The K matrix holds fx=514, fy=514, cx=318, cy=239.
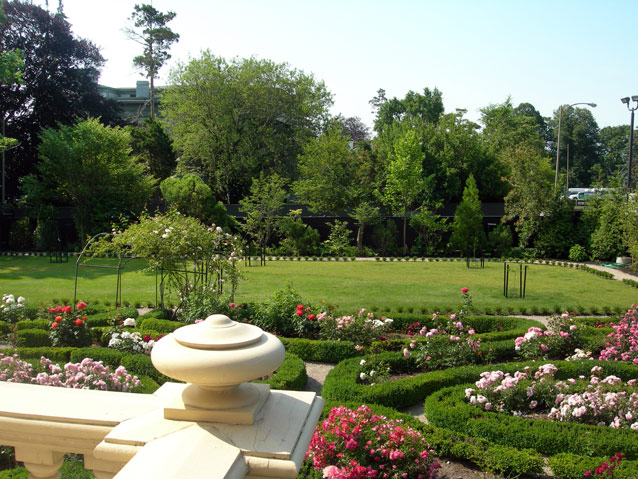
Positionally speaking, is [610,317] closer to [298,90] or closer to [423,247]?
[423,247]

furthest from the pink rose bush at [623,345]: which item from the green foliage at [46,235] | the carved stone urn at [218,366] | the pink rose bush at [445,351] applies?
the green foliage at [46,235]

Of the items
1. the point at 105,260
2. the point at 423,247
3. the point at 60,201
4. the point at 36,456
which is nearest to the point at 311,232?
the point at 423,247

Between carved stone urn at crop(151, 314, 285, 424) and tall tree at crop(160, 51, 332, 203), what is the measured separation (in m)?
30.5

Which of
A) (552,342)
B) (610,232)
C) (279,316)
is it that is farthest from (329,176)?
(552,342)

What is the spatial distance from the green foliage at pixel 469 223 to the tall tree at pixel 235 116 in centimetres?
1249

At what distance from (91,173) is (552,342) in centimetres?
2082

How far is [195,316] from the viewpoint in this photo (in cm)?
906

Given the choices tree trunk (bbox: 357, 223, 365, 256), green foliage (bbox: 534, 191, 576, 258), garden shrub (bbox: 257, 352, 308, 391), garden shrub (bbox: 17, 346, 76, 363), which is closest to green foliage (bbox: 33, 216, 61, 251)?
tree trunk (bbox: 357, 223, 365, 256)

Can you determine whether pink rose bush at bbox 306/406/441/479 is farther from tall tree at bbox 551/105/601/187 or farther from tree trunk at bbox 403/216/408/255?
tall tree at bbox 551/105/601/187

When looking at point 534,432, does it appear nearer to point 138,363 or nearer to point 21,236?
point 138,363

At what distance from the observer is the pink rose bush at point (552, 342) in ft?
25.1

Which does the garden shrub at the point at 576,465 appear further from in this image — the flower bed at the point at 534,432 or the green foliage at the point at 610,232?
the green foliage at the point at 610,232

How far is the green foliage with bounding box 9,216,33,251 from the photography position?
78.1ft

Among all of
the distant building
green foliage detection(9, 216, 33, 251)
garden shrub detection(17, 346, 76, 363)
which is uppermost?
the distant building
